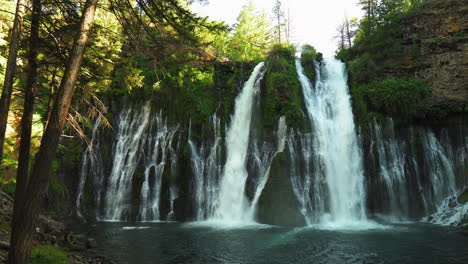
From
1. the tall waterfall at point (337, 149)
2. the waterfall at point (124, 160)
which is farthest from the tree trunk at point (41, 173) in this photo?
the tall waterfall at point (337, 149)

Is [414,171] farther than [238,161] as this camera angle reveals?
No

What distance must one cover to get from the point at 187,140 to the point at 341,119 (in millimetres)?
9049

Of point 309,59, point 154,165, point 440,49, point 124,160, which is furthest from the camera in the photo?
point 309,59

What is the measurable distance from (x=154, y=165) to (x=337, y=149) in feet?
33.7

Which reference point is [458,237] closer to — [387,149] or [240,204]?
[387,149]

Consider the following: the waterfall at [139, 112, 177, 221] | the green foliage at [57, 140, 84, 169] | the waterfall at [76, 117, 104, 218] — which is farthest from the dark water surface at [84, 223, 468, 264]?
the green foliage at [57, 140, 84, 169]

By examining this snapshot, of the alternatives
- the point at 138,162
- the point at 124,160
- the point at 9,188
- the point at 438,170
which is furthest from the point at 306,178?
the point at 9,188

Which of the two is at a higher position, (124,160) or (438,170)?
(124,160)

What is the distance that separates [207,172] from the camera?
16469 millimetres

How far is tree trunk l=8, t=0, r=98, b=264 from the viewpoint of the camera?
14.2 feet

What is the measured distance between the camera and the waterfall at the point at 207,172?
15.7 metres

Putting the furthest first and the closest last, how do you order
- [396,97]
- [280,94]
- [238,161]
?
1. [280,94]
2. [238,161]
3. [396,97]

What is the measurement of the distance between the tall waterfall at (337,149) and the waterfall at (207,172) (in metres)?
5.43

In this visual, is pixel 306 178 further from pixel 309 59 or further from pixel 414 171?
pixel 309 59
